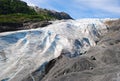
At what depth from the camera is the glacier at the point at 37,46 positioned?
540 inches

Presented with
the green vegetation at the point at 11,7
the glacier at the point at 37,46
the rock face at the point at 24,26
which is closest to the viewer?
the glacier at the point at 37,46

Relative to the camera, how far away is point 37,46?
1573 cm

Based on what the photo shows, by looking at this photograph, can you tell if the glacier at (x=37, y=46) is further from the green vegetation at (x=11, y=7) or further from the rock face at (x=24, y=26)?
the green vegetation at (x=11, y=7)

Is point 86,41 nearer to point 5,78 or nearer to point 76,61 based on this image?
point 76,61

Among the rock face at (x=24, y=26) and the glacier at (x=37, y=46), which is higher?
the rock face at (x=24, y=26)

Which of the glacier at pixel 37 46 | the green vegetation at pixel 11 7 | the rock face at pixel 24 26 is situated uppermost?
the green vegetation at pixel 11 7

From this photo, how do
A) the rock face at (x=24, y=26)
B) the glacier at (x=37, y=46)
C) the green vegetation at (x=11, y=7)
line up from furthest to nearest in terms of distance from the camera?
the green vegetation at (x=11, y=7), the rock face at (x=24, y=26), the glacier at (x=37, y=46)

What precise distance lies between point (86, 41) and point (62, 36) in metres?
1.58

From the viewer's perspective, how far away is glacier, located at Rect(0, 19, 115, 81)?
540 inches

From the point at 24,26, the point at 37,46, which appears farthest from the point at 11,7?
the point at 37,46

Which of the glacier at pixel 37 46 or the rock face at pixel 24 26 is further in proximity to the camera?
the rock face at pixel 24 26

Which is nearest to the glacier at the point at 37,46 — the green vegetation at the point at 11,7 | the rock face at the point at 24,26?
the rock face at the point at 24,26

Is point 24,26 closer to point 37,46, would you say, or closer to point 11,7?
point 37,46

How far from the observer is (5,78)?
13.0 meters
